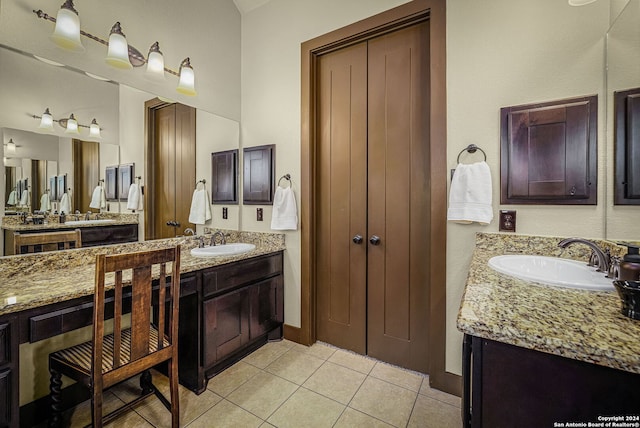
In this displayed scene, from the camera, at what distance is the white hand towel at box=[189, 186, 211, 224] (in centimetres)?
245

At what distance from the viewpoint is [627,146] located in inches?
50.7

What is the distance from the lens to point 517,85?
5.20 feet

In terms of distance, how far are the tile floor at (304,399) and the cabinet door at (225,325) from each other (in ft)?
0.66

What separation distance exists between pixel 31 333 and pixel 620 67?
9.41ft

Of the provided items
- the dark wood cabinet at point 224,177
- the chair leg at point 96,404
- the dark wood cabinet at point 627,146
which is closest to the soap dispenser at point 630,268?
the dark wood cabinet at point 627,146

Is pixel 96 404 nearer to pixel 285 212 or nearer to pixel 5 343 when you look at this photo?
pixel 5 343

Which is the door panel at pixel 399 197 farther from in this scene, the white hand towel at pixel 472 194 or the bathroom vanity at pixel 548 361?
the bathroom vanity at pixel 548 361

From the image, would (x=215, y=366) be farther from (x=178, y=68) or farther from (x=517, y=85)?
(x=517, y=85)

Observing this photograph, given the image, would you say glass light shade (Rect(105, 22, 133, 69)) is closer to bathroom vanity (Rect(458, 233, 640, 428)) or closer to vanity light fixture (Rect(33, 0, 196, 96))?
vanity light fixture (Rect(33, 0, 196, 96))

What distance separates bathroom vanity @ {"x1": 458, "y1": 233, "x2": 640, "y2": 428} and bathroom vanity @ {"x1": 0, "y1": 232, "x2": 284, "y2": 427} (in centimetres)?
154

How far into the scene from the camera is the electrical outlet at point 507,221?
1587 mm

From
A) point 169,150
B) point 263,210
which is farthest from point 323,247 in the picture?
point 169,150

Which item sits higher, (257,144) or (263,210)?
(257,144)

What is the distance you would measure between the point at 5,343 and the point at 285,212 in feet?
5.52
